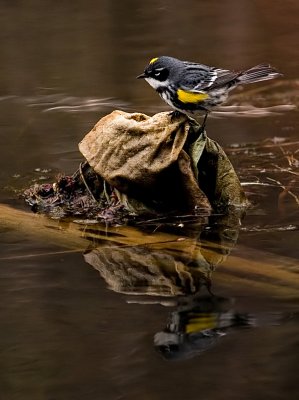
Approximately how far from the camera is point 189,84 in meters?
6.12

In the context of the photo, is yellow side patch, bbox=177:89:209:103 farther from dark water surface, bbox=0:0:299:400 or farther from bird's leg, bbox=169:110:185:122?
dark water surface, bbox=0:0:299:400

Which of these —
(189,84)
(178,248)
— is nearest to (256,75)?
(189,84)

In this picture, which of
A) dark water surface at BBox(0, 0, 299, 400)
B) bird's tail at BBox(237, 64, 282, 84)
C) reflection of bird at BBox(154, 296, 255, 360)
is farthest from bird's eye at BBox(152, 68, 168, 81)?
reflection of bird at BBox(154, 296, 255, 360)

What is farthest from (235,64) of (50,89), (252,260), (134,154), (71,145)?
(252,260)

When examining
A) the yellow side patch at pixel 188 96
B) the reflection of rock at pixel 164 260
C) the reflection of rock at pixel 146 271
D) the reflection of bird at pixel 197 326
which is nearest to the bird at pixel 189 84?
the yellow side patch at pixel 188 96

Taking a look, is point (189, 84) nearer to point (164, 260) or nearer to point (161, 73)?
point (161, 73)

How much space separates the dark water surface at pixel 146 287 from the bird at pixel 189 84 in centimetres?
76

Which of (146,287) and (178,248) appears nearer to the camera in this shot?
(146,287)

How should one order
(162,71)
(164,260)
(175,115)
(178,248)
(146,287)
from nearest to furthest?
(146,287) → (164,260) → (178,248) → (175,115) → (162,71)

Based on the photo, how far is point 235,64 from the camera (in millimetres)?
10547

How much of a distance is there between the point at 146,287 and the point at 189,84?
177 cm

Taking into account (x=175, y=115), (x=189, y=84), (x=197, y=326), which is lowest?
(x=197, y=326)

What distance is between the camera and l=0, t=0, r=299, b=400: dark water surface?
3916 mm

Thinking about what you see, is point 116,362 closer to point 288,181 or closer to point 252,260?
point 252,260
